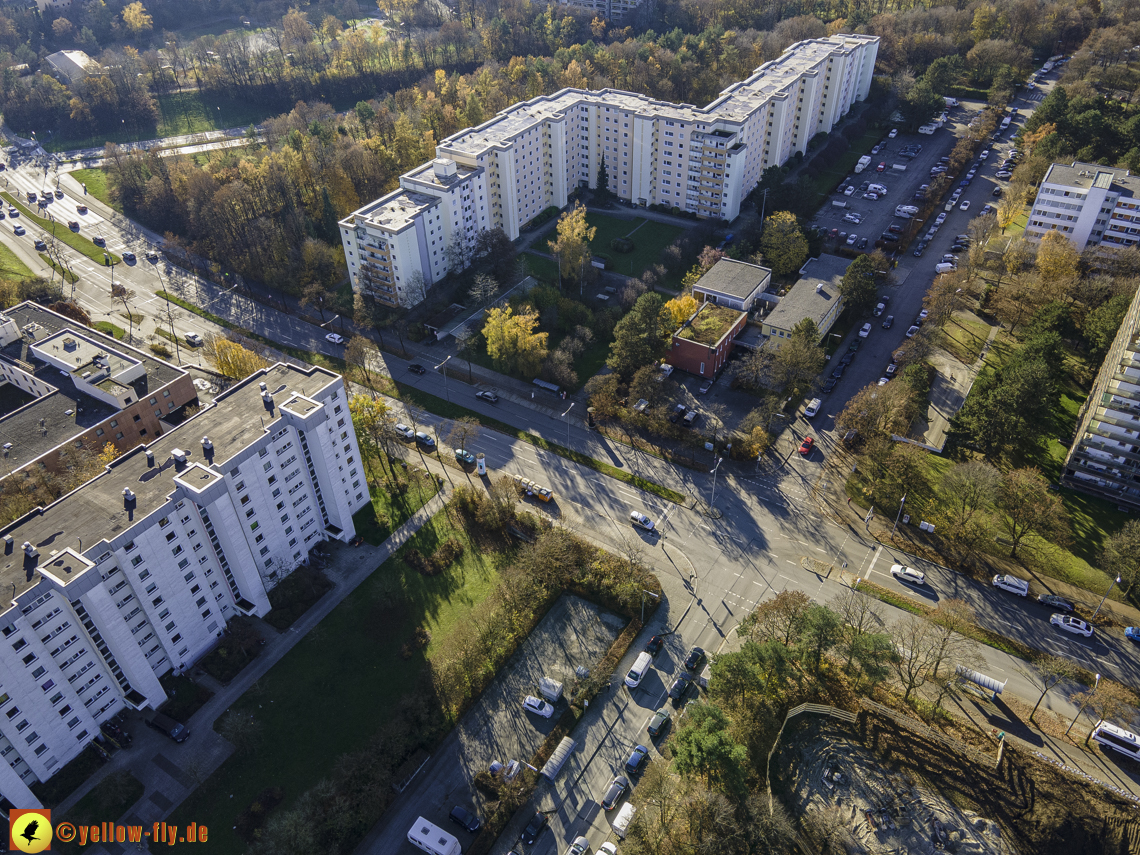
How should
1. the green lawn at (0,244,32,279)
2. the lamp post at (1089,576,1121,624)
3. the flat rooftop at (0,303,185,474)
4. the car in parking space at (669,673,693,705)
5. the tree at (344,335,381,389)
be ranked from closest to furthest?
the car in parking space at (669,673,693,705) → the lamp post at (1089,576,1121,624) → the flat rooftop at (0,303,185,474) → the tree at (344,335,381,389) → the green lawn at (0,244,32,279)

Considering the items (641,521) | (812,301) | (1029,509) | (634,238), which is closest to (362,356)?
(641,521)

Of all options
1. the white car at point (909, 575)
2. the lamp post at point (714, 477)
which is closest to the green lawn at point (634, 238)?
the lamp post at point (714, 477)

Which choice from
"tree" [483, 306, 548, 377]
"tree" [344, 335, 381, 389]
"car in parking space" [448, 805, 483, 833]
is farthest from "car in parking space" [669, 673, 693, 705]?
"tree" [344, 335, 381, 389]

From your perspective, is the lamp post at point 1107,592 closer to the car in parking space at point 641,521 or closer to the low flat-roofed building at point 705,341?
the car in parking space at point 641,521

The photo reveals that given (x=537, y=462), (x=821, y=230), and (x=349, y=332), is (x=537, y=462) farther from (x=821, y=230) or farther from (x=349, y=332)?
(x=821, y=230)

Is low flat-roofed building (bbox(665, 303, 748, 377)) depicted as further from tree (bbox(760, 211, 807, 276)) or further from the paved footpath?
the paved footpath

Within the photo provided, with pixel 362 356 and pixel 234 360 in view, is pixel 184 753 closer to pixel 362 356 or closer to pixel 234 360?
pixel 234 360
